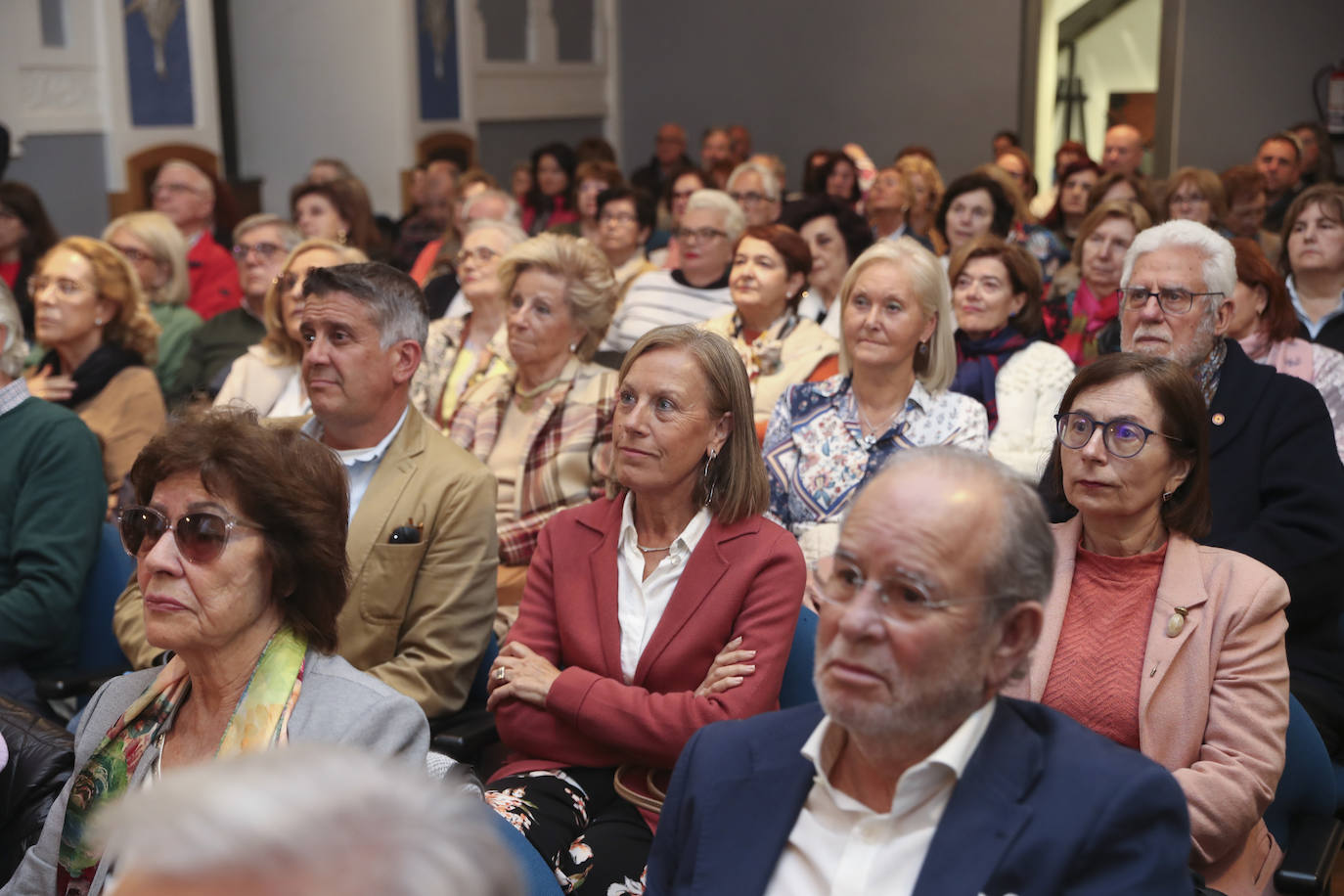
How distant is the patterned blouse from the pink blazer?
113 cm

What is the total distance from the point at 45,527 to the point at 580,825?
1.37 meters

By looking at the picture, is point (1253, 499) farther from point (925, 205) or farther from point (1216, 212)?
point (925, 205)

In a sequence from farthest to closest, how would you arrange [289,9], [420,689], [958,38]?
[958,38] → [289,9] → [420,689]

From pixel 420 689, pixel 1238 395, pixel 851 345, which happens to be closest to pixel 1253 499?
pixel 1238 395

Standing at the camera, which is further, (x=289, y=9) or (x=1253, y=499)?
(x=289, y=9)

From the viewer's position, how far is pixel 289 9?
35.6 ft

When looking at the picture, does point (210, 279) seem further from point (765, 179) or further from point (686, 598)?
point (686, 598)

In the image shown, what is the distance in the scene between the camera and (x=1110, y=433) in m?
2.15

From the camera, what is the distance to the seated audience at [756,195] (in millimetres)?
7082

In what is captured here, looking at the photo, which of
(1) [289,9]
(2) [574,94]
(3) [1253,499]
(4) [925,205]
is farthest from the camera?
(2) [574,94]

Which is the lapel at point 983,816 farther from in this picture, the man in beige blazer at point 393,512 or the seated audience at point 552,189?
the seated audience at point 552,189

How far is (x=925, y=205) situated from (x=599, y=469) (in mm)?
5201

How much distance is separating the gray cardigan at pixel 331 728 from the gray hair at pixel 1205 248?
7.06 ft

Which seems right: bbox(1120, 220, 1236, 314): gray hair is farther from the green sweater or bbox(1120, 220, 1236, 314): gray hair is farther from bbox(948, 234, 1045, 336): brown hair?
the green sweater
